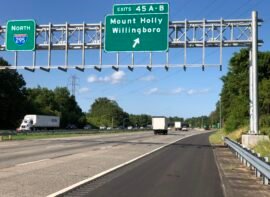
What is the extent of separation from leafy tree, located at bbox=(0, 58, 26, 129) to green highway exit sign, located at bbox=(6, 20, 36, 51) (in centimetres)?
6647

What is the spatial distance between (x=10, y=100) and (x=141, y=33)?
75862 millimetres

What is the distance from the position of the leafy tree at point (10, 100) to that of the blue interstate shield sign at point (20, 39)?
66.7m

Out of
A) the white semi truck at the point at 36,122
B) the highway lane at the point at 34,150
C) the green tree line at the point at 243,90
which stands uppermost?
the green tree line at the point at 243,90

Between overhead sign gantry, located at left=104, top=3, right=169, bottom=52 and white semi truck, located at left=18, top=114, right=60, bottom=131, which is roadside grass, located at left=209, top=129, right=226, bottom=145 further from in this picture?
white semi truck, located at left=18, top=114, right=60, bottom=131

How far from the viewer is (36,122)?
3506 inches

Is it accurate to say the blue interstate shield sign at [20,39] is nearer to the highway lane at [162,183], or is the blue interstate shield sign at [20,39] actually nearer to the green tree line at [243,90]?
the green tree line at [243,90]

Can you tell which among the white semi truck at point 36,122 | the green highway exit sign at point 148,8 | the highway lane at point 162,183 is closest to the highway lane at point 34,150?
the highway lane at point 162,183

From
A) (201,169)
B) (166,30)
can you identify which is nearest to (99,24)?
(166,30)

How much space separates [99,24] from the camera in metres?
37.6

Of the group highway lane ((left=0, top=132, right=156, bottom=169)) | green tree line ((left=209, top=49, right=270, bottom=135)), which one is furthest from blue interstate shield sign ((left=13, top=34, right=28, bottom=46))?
green tree line ((left=209, top=49, right=270, bottom=135))

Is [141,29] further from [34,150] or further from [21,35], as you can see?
[34,150]

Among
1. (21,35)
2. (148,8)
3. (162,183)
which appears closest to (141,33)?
(148,8)

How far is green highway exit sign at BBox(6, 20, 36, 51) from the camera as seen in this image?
38281 millimetres

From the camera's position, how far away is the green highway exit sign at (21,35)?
38281mm
